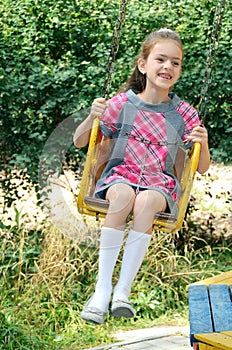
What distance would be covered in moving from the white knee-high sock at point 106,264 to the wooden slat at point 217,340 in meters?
0.63

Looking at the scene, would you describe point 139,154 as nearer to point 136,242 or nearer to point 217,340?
point 136,242

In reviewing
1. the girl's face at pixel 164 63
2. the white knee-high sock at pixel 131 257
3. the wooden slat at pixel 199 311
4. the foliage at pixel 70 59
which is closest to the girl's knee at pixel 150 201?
the white knee-high sock at pixel 131 257

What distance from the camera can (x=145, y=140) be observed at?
10.4 feet

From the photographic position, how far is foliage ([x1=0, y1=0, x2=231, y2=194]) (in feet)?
17.8

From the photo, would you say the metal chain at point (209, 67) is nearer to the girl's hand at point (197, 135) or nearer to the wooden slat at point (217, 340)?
the girl's hand at point (197, 135)

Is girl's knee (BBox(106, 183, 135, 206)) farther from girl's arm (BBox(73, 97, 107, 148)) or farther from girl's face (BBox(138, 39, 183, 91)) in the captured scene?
girl's face (BBox(138, 39, 183, 91))

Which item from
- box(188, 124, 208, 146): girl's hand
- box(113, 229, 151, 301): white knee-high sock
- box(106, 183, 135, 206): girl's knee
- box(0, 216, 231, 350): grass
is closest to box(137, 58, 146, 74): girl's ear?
box(188, 124, 208, 146): girl's hand

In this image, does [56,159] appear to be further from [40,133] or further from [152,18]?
[152,18]

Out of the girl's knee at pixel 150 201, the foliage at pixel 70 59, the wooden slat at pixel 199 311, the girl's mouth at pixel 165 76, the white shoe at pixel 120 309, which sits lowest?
the white shoe at pixel 120 309

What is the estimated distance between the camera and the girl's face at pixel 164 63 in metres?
3.16

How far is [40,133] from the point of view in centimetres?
558

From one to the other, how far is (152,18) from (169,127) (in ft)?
8.40

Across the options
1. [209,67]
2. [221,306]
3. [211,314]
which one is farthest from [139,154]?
[221,306]

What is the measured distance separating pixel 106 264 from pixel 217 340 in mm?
719
